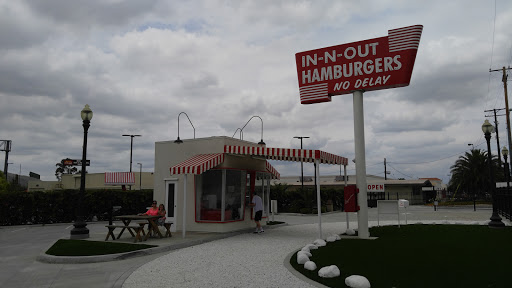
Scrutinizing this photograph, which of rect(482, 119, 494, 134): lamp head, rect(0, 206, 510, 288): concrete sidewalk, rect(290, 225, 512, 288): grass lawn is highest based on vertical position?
rect(482, 119, 494, 134): lamp head

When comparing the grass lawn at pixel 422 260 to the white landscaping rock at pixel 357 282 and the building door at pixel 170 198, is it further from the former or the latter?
the building door at pixel 170 198

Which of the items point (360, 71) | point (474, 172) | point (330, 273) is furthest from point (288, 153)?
point (474, 172)

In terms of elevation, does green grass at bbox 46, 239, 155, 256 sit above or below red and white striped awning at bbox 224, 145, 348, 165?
below

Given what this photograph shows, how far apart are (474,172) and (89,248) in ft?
164

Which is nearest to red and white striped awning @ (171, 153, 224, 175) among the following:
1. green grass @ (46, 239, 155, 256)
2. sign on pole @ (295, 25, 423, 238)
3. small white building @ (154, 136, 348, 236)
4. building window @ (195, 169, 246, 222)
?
small white building @ (154, 136, 348, 236)

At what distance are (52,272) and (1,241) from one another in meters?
7.18

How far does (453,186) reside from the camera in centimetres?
5378

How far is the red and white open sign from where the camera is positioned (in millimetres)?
11984

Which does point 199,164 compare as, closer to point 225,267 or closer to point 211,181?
point 211,181

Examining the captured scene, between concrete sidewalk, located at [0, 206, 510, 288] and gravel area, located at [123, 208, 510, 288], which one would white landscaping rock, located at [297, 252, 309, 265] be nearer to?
gravel area, located at [123, 208, 510, 288]

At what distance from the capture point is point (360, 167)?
12.4 meters

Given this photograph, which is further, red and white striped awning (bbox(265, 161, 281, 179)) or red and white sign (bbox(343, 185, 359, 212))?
red and white striped awning (bbox(265, 161, 281, 179))

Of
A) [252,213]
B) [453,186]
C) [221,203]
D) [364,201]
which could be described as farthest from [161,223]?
[453,186]

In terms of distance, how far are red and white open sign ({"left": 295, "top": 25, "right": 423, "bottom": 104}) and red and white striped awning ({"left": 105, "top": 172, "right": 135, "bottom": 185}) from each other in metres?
20.6
